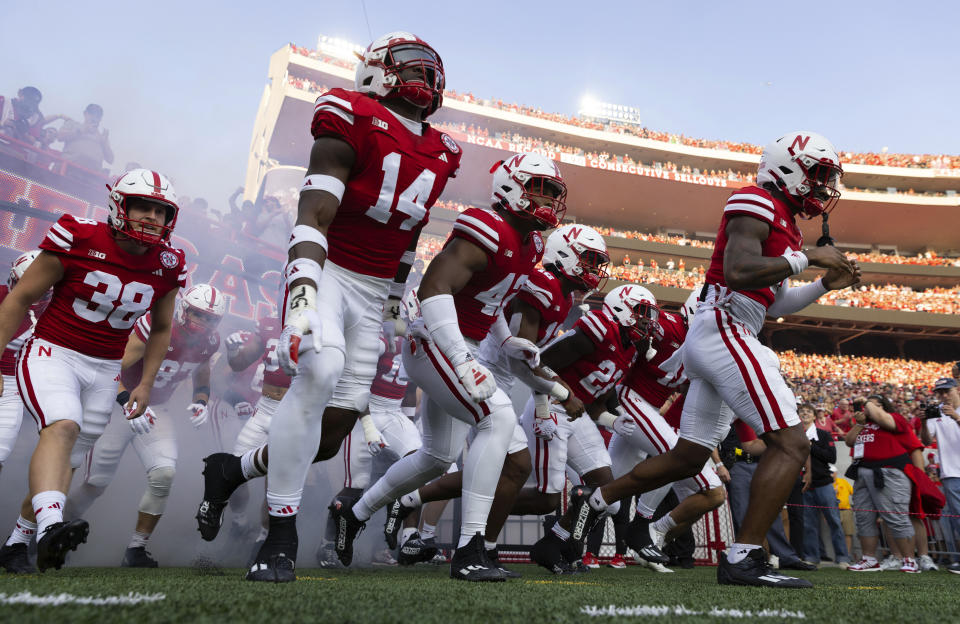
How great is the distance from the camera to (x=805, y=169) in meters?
3.50

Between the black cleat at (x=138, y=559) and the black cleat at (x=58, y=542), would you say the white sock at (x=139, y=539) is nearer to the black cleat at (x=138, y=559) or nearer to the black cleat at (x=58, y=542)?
the black cleat at (x=138, y=559)

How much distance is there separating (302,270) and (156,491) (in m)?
2.63

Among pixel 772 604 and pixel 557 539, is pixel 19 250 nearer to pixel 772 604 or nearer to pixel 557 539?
pixel 557 539

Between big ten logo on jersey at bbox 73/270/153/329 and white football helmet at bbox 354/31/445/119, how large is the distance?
1.52 m

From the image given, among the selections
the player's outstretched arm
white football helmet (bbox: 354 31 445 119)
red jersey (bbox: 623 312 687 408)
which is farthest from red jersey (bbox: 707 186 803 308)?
the player's outstretched arm

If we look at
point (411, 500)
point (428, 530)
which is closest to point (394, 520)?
point (411, 500)

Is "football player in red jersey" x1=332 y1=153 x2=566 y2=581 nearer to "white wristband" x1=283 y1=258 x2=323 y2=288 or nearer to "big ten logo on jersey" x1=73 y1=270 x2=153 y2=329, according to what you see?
"white wristband" x1=283 y1=258 x2=323 y2=288

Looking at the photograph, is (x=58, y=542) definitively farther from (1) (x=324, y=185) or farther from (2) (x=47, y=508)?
(1) (x=324, y=185)

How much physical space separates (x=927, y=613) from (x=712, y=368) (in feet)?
5.07

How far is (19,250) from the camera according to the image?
804cm

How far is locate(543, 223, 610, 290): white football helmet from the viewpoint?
4.73 metres

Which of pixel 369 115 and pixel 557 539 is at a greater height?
pixel 369 115

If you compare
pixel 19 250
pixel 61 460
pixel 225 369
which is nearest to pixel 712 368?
pixel 61 460

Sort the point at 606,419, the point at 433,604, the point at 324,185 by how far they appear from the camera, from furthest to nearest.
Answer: the point at 606,419
the point at 324,185
the point at 433,604
